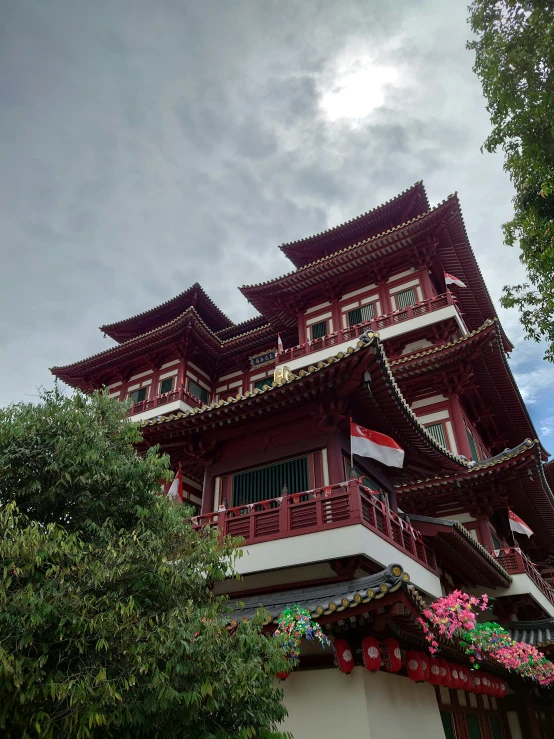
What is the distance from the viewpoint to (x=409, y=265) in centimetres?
2369

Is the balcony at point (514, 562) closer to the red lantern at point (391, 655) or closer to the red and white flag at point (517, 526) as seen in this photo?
the red and white flag at point (517, 526)

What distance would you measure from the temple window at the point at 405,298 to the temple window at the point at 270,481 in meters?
12.4

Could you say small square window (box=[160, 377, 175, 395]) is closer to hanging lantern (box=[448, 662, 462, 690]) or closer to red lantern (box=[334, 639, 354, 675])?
hanging lantern (box=[448, 662, 462, 690])

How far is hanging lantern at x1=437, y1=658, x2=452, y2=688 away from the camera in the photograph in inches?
448

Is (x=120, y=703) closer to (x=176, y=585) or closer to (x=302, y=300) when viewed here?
(x=176, y=585)

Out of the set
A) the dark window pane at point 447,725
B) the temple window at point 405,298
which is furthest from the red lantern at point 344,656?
the temple window at point 405,298

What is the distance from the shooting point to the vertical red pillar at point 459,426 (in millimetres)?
18938

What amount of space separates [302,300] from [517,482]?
43.5 feet

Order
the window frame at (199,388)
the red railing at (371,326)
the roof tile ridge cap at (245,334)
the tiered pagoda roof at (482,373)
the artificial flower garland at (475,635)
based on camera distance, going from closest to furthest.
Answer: the artificial flower garland at (475,635)
the tiered pagoda roof at (482,373)
the red railing at (371,326)
the window frame at (199,388)
the roof tile ridge cap at (245,334)

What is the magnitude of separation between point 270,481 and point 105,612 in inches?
301

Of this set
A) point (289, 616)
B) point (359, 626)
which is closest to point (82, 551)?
point (289, 616)

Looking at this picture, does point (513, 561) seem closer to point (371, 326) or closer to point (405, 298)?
point (371, 326)

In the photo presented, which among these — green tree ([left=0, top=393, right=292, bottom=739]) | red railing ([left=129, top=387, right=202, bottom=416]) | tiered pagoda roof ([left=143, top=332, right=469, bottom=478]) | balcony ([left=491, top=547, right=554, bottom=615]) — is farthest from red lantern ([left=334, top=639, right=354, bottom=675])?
red railing ([left=129, top=387, right=202, bottom=416])

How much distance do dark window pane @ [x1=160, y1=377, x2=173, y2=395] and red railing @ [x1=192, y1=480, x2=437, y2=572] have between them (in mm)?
15900
